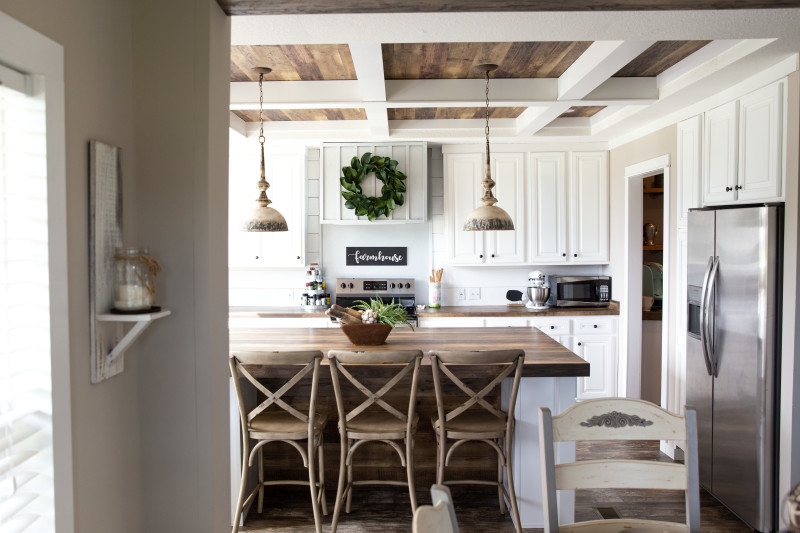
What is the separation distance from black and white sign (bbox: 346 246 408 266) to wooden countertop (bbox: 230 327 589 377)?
1.80 metres

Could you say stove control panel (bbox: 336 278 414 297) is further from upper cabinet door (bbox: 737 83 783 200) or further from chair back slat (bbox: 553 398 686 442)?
chair back slat (bbox: 553 398 686 442)

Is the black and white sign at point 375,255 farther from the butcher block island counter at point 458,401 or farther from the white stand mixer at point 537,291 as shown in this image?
the butcher block island counter at point 458,401

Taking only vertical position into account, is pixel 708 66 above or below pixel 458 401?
above

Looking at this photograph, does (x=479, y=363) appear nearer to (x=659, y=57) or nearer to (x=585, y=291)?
(x=659, y=57)

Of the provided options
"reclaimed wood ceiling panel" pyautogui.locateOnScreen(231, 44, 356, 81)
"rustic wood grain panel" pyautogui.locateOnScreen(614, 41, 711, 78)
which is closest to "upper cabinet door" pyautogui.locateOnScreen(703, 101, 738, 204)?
"rustic wood grain panel" pyautogui.locateOnScreen(614, 41, 711, 78)

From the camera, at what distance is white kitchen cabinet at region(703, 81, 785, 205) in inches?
112

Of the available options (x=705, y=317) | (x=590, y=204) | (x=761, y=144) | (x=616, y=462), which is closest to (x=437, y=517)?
(x=616, y=462)

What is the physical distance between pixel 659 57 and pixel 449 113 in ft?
5.68

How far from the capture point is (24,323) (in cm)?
135

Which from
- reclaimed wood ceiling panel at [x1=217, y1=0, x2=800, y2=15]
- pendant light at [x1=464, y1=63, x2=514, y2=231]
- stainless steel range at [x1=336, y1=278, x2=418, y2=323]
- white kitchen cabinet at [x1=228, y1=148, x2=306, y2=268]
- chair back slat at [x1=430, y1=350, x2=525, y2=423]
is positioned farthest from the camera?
stainless steel range at [x1=336, y1=278, x2=418, y2=323]

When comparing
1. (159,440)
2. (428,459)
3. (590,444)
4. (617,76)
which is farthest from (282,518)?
(617,76)

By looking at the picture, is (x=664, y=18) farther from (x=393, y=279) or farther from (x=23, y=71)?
(x=393, y=279)

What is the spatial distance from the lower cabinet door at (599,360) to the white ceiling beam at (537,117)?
6.08ft

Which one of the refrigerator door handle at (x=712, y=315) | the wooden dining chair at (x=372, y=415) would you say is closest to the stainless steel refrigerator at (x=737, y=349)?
the refrigerator door handle at (x=712, y=315)
